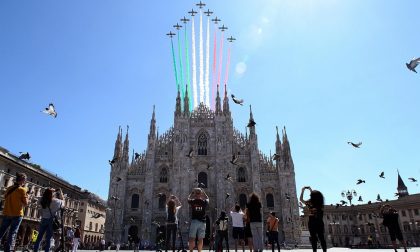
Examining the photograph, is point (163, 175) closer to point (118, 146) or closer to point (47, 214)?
point (118, 146)

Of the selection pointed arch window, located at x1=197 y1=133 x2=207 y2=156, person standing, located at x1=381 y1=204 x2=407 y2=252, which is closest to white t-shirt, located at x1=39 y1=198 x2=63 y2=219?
person standing, located at x1=381 y1=204 x2=407 y2=252

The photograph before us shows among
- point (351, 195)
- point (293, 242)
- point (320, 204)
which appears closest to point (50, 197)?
point (320, 204)

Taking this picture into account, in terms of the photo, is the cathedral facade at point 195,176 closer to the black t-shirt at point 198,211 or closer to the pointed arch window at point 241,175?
the pointed arch window at point 241,175

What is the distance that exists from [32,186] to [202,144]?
2205 centimetres

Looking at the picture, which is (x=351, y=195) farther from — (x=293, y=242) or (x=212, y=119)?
(x=212, y=119)

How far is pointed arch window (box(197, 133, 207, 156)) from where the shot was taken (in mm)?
43031

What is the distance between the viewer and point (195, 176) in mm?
41406

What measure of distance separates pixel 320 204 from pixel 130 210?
35.7 m

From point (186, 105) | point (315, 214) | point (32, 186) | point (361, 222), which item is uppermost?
point (186, 105)

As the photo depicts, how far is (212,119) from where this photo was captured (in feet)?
147

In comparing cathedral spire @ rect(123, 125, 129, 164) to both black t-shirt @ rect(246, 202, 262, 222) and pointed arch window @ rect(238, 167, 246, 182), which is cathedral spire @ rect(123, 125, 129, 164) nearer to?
pointed arch window @ rect(238, 167, 246, 182)

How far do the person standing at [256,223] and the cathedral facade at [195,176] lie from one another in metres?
29.0

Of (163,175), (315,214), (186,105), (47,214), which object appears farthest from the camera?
(186,105)

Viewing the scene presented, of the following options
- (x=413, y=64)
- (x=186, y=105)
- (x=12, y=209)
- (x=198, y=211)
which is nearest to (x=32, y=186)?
(x=186, y=105)
